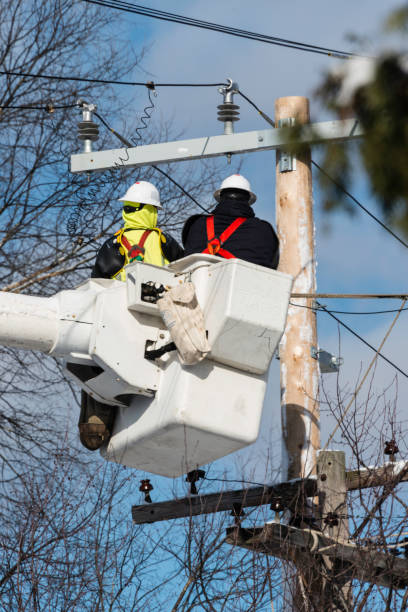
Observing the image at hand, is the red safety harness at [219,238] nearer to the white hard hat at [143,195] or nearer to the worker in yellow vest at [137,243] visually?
the worker in yellow vest at [137,243]

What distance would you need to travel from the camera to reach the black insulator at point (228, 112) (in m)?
10.3

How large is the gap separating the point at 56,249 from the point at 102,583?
6.74 meters

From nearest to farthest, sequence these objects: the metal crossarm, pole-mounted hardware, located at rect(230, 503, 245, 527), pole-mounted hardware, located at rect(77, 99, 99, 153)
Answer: pole-mounted hardware, located at rect(230, 503, 245, 527) < the metal crossarm < pole-mounted hardware, located at rect(77, 99, 99, 153)

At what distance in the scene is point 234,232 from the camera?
8266 millimetres

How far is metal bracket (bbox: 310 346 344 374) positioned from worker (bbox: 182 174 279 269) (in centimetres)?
148

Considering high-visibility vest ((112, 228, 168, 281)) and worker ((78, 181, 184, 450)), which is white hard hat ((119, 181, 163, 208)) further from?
high-visibility vest ((112, 228, 168, 281))

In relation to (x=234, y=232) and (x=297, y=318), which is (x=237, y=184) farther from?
(x=297, y=318)

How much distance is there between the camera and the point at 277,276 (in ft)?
25.0

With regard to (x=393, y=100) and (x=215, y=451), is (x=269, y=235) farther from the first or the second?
(x=393, y=100)

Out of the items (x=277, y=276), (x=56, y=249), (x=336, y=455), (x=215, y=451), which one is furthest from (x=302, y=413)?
(x=56, y=249)

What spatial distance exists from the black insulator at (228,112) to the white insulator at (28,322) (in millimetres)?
3177

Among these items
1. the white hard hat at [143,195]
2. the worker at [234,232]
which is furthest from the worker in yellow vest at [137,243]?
the worker at [234,232]

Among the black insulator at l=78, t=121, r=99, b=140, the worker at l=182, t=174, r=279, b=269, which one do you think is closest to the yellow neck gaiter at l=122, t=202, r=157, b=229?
the worker at l=182, t=174, r=279, b=269

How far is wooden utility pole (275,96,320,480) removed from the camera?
936cm
